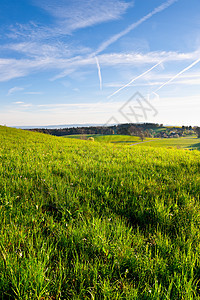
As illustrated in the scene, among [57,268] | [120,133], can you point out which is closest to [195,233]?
[57,268]

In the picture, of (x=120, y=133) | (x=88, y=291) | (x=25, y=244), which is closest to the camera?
(x=88, y=291)

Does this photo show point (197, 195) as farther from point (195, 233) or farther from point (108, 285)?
point (108, 285)

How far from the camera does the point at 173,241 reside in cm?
263

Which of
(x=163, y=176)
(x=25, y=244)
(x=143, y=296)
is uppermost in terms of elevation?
(x=163, y=176)

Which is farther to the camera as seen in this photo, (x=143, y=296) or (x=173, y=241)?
(x=173, y=241)

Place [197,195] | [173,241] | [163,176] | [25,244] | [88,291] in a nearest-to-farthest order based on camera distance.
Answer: [88,291], [25,244], [173,241], [197,195], [163,176]

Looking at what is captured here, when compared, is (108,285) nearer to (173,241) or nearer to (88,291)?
(88,291)

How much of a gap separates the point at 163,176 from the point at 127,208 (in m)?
2.48

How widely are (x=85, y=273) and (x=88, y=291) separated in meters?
0.27

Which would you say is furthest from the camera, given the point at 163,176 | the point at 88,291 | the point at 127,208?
the point at 163,176

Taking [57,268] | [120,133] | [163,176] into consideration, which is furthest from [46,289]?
[120,133]

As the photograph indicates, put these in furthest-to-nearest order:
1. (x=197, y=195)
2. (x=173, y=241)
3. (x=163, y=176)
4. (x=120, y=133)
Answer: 1. (x=120, y=133)
2. (x=163, y=176)
3. (x=197, y=195)
4. (x=173, y=241)

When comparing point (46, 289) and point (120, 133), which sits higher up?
point (120, 133)

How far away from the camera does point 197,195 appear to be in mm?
4297
